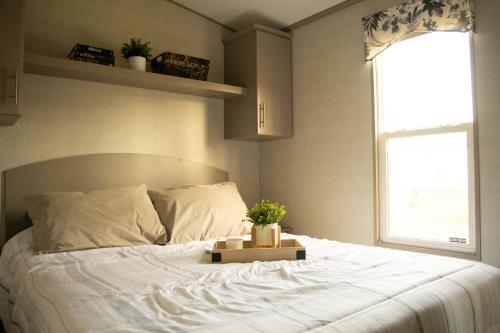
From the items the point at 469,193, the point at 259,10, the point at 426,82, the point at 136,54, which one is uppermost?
the point at 259,10

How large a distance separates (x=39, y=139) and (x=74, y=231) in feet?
2.73

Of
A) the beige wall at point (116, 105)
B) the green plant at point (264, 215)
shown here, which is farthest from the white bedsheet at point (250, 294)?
the beige wall at point (116, 105)

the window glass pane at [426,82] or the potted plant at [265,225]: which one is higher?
the window glass pane at [426,82]

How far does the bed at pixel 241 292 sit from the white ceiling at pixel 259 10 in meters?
1.96

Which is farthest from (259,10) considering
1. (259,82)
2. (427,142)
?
(427,142)

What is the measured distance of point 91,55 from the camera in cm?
246

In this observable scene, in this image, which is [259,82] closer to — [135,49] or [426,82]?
[135,49]

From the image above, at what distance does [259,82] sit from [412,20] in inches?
48.0

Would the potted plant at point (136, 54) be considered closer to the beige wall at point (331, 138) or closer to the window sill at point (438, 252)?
the beige wall at point (331, 138)

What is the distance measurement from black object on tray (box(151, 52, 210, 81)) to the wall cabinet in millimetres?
412

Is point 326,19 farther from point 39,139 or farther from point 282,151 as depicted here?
point 39,139

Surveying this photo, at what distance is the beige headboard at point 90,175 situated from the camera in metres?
2.35

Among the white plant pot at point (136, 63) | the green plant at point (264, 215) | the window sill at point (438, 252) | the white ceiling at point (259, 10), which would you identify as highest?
the white ceiling at point (259, 10)

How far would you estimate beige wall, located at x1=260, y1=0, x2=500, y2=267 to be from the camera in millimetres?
2764
